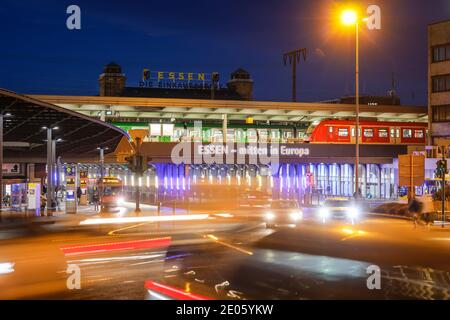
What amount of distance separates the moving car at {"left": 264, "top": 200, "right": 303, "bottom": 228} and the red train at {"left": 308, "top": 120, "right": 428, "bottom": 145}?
28.4 meters

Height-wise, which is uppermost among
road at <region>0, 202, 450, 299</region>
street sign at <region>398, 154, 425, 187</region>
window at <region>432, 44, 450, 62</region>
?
window at <region>432, 44, 450, 62</region>

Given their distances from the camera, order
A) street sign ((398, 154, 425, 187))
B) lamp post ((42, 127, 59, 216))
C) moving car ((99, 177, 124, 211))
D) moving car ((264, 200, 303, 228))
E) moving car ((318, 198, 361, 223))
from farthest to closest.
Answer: moving car ((99, 177, 124, 211)) → lamp post ((42, 127, 59, 216)) → moving car ((318, 198, 361, 223)) → street sign ((398, 154, 425, 187)) → moving car ((264, 200, 303, 228))

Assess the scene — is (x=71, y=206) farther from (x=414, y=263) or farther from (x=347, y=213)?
(x=414, y=263)

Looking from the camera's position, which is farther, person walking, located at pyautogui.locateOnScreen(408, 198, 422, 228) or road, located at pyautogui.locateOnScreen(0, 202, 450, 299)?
person walking, located at pyautogui.locateOnScreen(408, 198, 422, 228)

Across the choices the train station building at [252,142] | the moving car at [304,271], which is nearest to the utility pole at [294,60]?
the train station building at [252,142]

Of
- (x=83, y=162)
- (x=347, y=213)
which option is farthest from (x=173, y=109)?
(x=347, y=213)

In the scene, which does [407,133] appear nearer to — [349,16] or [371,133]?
[371,133]

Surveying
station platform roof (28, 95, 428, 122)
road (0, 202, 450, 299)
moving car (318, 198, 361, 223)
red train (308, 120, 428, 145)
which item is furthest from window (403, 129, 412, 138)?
road (0, 202, 450, 299)

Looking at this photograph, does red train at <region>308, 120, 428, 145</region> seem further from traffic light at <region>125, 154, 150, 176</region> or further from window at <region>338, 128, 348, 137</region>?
traffic light at <region>125, 154, 150, 176</region>

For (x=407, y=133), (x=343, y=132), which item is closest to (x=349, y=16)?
(x=343, y=132)

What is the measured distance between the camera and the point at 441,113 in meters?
61.2

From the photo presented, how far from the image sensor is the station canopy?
94.3ft

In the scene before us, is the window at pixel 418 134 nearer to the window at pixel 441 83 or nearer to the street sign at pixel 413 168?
the window at pixel 441 83
